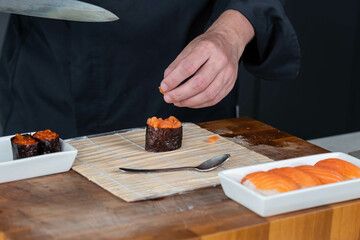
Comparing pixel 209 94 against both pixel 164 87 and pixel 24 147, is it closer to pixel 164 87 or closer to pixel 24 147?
pixel 164 87

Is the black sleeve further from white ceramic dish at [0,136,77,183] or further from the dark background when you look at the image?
the dark background

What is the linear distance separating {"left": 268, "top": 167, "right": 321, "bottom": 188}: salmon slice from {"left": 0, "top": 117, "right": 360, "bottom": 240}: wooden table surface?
0.05 meters

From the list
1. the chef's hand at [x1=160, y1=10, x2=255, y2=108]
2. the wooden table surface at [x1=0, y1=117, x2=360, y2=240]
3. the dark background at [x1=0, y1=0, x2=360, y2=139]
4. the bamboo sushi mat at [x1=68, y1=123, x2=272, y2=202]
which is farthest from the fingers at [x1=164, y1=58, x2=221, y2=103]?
the dark background at [x1=0, y1=0, x2=360, y2=139]

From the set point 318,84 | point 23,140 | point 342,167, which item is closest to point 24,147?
point 23,140

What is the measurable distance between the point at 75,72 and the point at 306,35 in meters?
1.93

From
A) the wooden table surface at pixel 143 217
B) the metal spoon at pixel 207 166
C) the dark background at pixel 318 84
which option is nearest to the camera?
the wooden table surface at pixel 143 217

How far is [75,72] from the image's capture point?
1.66m

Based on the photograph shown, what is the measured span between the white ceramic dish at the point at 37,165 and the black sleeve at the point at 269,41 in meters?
0.59

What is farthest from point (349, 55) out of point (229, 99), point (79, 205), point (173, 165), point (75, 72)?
point (79, 205)

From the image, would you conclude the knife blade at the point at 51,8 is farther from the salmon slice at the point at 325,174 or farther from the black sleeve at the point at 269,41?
the salmon slice at the point at 325,174

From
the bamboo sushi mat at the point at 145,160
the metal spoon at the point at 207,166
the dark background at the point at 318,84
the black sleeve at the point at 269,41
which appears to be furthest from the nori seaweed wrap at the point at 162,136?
the dark background at the point at 318,84

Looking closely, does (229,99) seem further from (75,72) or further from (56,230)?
(56,230)

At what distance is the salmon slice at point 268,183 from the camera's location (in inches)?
39.8

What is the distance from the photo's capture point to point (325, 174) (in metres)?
1.07
